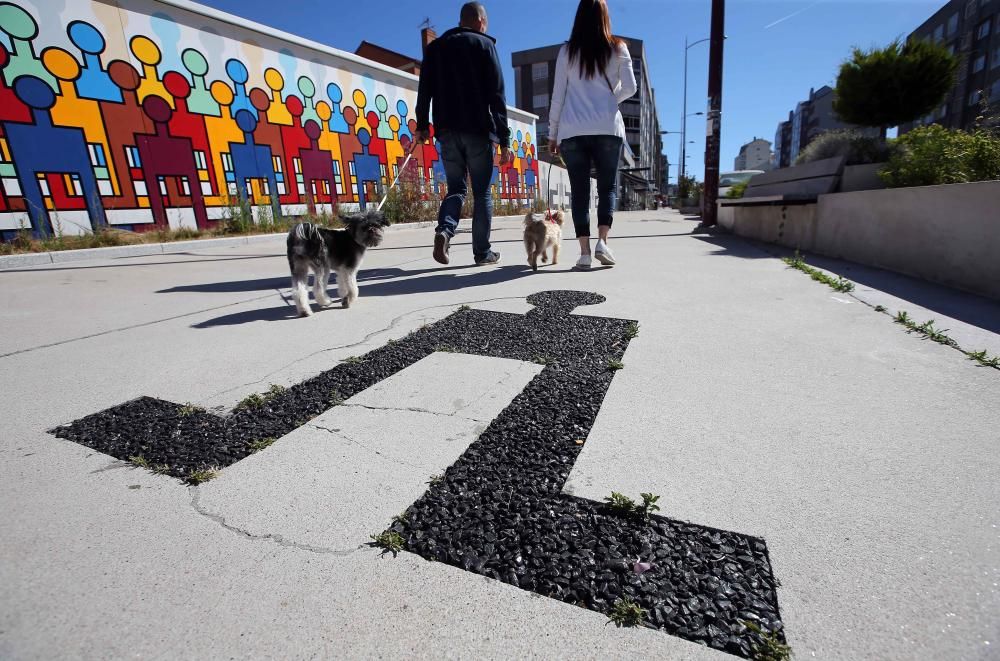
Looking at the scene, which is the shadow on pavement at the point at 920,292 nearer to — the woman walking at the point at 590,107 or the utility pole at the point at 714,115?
the woman walking at the point at 590,107

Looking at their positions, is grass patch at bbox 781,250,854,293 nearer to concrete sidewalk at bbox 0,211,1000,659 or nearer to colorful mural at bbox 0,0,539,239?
concrete sidewalk at bbox 0,211,1000,659

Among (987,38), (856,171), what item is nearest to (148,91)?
(856,171)

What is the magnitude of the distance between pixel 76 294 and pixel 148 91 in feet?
20.4

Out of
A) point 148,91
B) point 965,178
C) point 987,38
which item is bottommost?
point 965,178

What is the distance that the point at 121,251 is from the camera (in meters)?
6.62

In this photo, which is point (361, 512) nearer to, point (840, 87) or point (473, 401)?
point (473, 401)

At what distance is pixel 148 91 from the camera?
323 inches

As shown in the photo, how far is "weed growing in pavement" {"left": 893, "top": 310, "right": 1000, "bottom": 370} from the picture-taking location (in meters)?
2.12

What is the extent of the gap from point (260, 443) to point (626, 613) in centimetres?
128

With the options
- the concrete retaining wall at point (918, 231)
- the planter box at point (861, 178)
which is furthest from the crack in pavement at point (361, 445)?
the planter box at point (861, 178)

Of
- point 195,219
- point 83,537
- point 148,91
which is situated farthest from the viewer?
point 195,219

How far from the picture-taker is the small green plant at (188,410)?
72.4 inches

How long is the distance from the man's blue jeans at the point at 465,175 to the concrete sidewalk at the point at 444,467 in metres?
2.29

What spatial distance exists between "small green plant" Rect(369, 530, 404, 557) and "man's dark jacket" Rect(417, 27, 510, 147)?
4.37 metres
